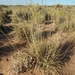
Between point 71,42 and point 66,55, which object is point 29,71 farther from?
point 71,42

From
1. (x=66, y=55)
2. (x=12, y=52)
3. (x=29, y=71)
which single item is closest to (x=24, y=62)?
(x=29, y=71)

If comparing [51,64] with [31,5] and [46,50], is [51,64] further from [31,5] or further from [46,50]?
[31,5]

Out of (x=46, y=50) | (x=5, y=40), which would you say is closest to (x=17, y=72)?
(x=46, y=50)

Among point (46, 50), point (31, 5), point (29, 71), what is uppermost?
point (31, 5)

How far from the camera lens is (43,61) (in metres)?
3.86

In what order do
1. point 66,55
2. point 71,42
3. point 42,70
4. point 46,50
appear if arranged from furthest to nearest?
point 71,42
point 66,55
point 46,50
point 42,70

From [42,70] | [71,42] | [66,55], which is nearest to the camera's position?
[42,70]

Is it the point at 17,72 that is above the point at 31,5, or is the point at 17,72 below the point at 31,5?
below

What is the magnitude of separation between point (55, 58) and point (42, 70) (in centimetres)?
43

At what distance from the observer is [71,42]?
16.9 ft

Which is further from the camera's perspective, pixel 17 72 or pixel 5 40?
pixel 5 40

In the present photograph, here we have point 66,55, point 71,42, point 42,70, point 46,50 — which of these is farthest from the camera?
point 71,42

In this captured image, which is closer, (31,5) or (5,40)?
(31,5)

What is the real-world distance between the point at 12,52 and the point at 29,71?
0.92 metres
